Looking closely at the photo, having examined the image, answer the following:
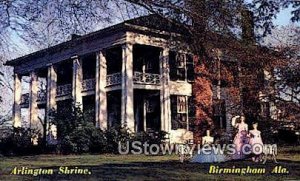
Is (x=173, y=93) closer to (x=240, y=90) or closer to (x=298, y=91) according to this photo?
(x=240, y=90)

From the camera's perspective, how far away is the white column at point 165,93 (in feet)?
99.3

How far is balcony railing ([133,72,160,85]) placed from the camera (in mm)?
30284

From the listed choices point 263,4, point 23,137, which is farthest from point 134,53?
point 263,4

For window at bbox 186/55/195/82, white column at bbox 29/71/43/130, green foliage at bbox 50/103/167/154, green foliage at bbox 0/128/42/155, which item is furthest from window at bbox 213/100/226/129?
Answer: white column at bbox 29/71/43/130

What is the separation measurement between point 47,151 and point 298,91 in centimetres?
1544

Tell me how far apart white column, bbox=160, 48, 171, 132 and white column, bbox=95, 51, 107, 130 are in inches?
143

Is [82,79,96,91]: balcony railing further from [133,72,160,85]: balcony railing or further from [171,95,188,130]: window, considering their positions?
[171,95,188,130]: window

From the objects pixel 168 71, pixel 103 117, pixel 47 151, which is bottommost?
pixel 47 151

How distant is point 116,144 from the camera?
2684cm

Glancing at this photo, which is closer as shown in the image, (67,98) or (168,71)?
(168,71)

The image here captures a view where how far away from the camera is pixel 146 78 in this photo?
30.6 meters

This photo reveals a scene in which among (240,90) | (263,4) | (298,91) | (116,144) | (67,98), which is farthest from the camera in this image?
(67,98)

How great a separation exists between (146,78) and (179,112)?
10.9 ft

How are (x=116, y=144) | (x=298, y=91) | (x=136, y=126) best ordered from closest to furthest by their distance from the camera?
(x=298, y=91) < (x=116, y=144) < (x=136, y=126)
